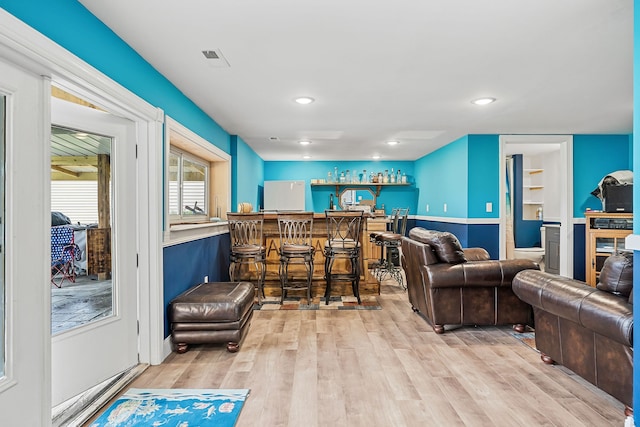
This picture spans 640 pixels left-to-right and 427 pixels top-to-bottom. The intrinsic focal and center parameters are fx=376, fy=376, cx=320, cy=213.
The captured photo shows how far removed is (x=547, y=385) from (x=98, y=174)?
10.8ft

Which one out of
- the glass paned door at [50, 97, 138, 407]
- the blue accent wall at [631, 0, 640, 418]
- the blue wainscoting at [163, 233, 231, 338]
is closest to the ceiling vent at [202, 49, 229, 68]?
the glass paned door at [50, 97, 138, 407]

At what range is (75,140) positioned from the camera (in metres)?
2.45

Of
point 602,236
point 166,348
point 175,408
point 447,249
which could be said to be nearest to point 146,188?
point 166,348

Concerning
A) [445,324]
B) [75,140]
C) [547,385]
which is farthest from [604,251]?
[75,140]

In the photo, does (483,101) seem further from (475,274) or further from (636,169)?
(636,169)

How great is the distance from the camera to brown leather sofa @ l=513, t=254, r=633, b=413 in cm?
197

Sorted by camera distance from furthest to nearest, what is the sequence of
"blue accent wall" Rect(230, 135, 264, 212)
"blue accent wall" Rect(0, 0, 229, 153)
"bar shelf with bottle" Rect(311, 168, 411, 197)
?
"bar shelf with bottle" Rect(311, 168, 411, 197) < "blue accent wall" Rect(230, 135, 264, 212) < "blue accent wall" Rect(0, 0, 229, 153)

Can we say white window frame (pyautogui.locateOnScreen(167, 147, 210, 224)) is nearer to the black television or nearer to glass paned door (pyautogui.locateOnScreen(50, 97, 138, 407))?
glass paned door (pyautogui.locateOnScreen(50, 97, 138, 407))

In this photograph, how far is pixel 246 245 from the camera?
4504 millimetres

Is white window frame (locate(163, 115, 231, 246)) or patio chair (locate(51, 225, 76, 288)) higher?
white window frame (locate(163, 115, 231, 246))

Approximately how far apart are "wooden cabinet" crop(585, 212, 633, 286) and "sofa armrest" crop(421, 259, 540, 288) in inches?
95.9

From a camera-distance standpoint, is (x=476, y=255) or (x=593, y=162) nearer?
(x=476, y=255)

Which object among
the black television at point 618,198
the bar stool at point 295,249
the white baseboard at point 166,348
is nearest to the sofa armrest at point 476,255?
the bar stool at point 295,249

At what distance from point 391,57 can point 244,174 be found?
3755mm
